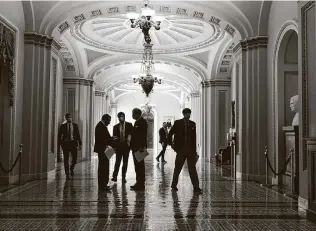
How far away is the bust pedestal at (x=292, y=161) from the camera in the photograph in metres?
7.47

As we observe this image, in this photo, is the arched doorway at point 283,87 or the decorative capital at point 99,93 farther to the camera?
the decorative capital at point 99,93

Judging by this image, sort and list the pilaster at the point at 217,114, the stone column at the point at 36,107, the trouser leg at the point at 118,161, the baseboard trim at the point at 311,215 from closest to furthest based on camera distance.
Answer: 1. the baseboard trim at the point at 311,215
2. the trouser leg at the point at 118,161
3. the stone column at the point at 36,107
4. the pilaster at the point at 217,114

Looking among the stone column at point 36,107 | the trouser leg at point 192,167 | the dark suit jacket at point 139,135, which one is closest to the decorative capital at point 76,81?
the stone column at point 36,107

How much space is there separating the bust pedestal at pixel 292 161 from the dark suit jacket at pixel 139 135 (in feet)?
9.31

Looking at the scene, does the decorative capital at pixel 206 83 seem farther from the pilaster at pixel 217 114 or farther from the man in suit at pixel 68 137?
the man in suit at pixel 68 137

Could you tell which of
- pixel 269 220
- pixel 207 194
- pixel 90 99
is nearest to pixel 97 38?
pixel 90 99

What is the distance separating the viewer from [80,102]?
17.6m

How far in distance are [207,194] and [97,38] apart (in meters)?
10.8

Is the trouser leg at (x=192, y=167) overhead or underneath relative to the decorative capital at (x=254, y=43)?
underneath

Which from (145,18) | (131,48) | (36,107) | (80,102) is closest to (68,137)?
(36,107)

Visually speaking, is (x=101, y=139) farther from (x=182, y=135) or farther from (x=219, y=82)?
(x=219, y=82)

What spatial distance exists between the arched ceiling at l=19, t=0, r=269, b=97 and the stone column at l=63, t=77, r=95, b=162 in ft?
1.21

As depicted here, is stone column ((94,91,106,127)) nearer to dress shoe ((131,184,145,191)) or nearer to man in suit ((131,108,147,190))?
man in suit ((131,108,147,190))

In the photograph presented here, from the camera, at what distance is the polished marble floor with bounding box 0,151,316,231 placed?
4.66 metres
